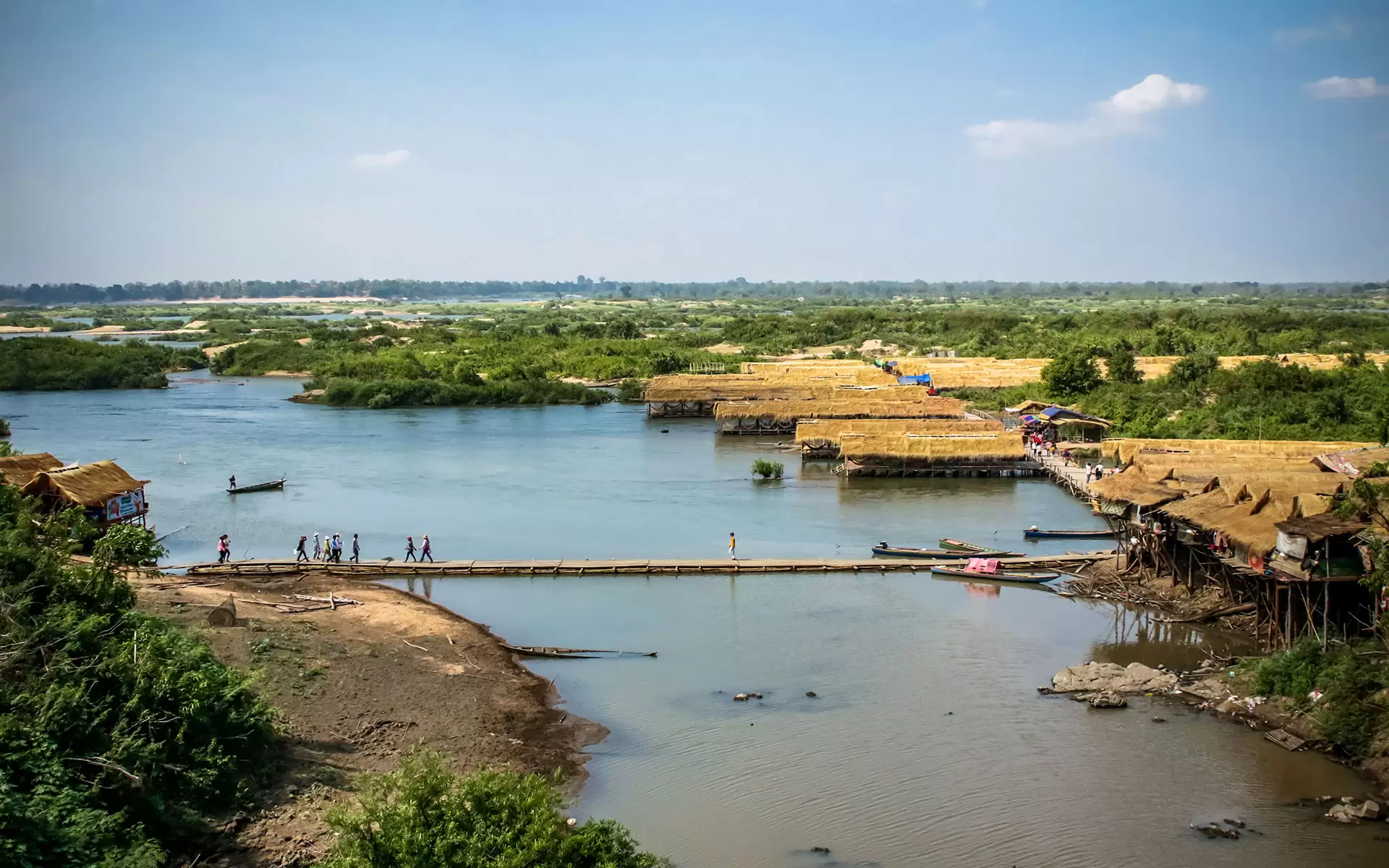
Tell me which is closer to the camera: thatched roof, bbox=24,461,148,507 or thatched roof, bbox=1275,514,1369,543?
thatched roof, bbox=1275,514,1369,543

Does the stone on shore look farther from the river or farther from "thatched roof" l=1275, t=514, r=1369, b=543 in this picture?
"thatched roof" l=1275, t=514, r=1369, b=543

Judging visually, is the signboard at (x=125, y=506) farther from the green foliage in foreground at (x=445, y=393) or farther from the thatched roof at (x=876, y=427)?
the green foliage in foreground at (x=445, y=393)

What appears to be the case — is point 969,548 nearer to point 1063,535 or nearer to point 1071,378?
point 1063,535

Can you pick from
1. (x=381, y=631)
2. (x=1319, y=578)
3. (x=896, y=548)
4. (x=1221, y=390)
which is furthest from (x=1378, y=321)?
(x=381, y=631)

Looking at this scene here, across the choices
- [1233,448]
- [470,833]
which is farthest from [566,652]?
[1233,448]

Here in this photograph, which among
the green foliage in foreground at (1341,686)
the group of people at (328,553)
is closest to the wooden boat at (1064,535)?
the green foliage in foreground at (1341,686)

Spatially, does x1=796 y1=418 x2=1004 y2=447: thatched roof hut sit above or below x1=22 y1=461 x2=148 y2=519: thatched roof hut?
below

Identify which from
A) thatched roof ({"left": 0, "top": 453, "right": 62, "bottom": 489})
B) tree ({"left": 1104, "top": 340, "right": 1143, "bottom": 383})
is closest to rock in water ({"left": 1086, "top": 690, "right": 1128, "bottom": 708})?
thatched roof ({"left": 0, "top": 453, "right": 62, "bottom": 489})

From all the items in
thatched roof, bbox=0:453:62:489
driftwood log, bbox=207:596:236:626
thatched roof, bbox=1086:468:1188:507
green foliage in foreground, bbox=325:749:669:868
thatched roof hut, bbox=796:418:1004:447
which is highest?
thatched roof, bbox=0:453:62:489
